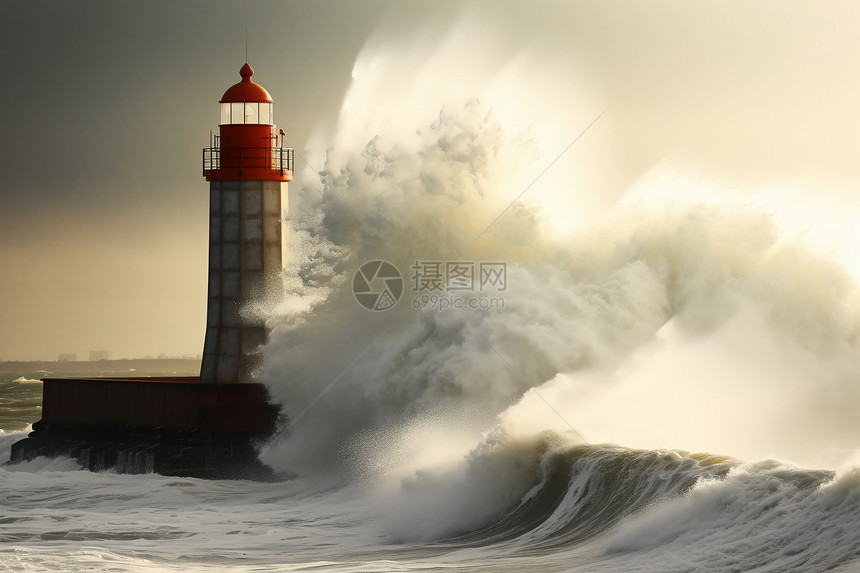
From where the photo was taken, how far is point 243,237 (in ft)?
78.1

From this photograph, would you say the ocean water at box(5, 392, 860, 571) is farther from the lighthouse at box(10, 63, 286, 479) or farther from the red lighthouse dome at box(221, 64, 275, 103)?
the red lighthouse dome at box(221, 64, 275, 103)

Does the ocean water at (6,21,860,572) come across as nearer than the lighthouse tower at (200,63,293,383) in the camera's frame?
Yes

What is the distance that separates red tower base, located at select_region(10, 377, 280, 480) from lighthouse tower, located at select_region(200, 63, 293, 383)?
39.7 inches

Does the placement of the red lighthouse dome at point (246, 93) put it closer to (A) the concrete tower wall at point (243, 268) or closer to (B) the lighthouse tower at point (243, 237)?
Result: (B) the lighthouse tower at point (243, 237)

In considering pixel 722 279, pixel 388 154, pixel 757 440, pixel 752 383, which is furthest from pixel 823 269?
pixel 388 154

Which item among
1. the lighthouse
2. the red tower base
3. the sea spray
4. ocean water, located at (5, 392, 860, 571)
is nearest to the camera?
ocean water, located at (5, 392, 860, 571)

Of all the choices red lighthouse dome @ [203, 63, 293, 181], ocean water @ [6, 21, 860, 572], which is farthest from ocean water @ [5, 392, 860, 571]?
red lighthouse dome @ [203, 63, 293, 181]

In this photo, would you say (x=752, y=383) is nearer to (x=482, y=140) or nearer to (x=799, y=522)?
(x=482, y=140)

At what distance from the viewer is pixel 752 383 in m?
17.9

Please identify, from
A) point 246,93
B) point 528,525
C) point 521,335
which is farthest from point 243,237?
point 528,525

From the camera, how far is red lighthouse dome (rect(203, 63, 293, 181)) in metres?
23.7

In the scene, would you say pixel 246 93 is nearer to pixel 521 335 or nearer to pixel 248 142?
pixel 248 142

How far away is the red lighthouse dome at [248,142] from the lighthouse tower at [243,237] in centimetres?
2

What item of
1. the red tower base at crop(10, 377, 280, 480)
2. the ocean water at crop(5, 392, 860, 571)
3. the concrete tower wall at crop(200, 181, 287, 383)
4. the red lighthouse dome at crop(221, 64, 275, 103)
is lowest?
the ocean water at crop(5, 392, 860, 571)
